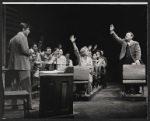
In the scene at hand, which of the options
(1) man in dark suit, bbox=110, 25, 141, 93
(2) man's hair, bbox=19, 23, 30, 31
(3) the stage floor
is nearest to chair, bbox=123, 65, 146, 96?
(1) man in dark suit, bbox=110, 25, 141, 93

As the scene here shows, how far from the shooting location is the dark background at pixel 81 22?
561cm

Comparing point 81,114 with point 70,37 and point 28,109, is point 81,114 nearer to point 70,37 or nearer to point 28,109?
point 28,109

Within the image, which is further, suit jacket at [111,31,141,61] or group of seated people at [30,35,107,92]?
suit jacket at [111,31,141,61]

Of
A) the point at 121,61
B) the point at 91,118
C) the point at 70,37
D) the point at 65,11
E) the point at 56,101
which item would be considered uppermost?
the point at 65,11

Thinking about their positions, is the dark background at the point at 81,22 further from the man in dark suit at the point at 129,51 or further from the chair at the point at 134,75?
the chair at the point at 134,75

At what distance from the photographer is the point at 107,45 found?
6.57 metres

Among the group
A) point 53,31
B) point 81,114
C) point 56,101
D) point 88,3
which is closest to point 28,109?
point 56,101

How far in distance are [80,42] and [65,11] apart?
918mm

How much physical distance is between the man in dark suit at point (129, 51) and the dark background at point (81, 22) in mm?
108

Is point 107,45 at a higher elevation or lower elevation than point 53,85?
higher

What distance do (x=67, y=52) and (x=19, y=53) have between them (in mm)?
1181

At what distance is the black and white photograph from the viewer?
5.06 m

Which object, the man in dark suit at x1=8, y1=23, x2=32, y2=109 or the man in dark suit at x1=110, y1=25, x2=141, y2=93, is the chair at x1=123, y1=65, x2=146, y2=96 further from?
the man in dark suit at x1=8, y1=23, x2=32, y2=109

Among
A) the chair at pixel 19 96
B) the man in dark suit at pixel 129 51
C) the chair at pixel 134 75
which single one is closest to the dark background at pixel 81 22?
the man in dark suit at pixel 129 51
